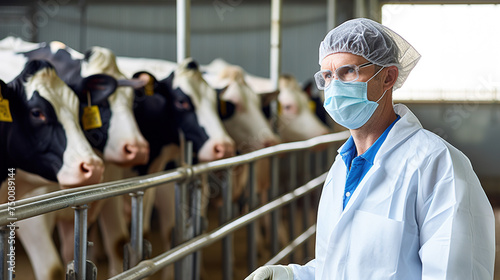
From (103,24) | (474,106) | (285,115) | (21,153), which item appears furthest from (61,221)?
(474,106)

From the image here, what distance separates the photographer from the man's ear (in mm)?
1670

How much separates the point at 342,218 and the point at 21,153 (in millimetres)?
1945

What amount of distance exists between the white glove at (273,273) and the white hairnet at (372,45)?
60cm

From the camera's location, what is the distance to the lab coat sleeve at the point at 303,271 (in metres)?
1.77

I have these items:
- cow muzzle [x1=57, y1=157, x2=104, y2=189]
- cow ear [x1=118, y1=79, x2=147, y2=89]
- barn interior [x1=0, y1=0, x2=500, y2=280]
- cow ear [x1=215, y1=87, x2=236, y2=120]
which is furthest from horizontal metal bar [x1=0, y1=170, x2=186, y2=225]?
barn interior [x1=0, y1=0, x2=500, y2=280]

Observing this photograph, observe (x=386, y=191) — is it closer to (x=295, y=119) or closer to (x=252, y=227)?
(x=252, y=227)

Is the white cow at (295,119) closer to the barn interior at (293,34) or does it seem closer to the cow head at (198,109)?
the cow head at (198,109)

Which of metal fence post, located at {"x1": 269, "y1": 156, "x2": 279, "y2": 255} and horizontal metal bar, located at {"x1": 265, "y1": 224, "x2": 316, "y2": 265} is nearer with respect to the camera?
horizontal metal bar, located at {"x1": 265, "y1": 224, "x2": 316, "y2": 265}

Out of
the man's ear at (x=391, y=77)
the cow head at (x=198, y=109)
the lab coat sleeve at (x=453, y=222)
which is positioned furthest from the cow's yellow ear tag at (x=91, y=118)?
the lab coat sleeve at (x=453, y=222)

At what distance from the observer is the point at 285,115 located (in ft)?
21.1

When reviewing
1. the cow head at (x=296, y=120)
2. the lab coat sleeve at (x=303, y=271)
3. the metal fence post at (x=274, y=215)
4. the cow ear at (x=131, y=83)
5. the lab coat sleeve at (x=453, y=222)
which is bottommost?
the metal fence post at (x=274, y=215)

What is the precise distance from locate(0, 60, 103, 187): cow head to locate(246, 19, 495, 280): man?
154 centimetres

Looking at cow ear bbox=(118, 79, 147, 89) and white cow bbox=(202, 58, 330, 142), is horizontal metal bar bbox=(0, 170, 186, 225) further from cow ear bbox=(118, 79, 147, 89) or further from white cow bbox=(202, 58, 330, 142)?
white cow bbox=(202, 58, 330, 142)

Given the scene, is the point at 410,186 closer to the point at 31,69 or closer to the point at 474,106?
the point at 31,69
